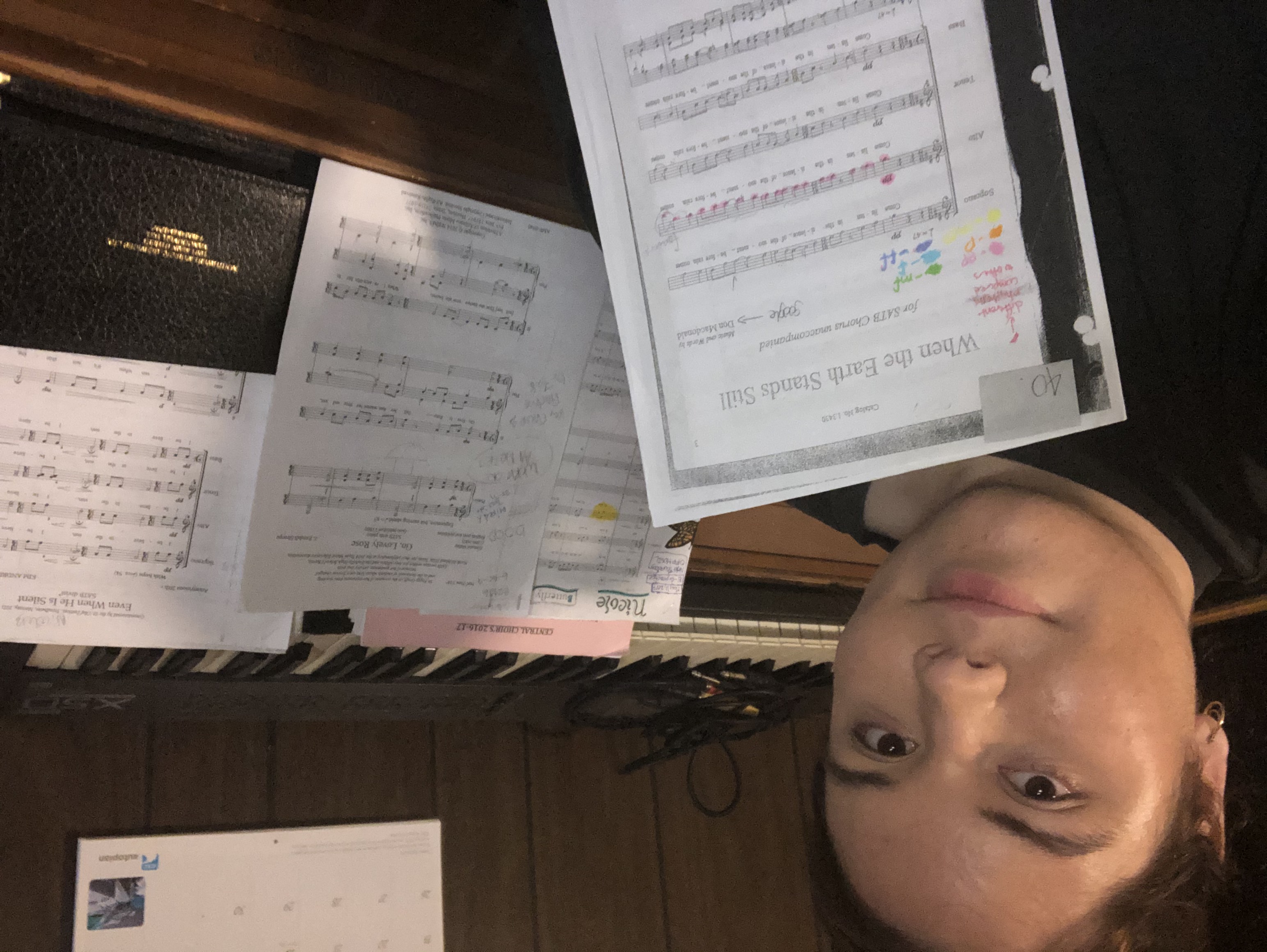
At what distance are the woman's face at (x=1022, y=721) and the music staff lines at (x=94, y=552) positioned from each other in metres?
0.52

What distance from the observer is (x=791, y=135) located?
514 mm

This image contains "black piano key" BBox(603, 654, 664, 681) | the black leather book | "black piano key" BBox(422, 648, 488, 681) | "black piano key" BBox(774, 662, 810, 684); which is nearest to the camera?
the black leather book

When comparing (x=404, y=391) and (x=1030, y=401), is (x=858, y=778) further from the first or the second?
(x=404, y=391)

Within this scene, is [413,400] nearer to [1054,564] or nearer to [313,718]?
[1054,564]

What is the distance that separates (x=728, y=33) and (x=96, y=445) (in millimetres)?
494

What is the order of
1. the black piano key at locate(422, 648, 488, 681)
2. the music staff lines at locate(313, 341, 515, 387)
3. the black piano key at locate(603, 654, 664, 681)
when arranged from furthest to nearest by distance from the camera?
1. the black piano key at locate(603, 654, 664, 681)
2. the black piano key at locate(422, 648, 488, 681)
3. the music staff lines at locate(313, 341, 515, 387)

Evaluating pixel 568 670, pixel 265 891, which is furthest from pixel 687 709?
pixel 265 891

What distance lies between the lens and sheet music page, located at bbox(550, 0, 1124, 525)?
0.50 meters

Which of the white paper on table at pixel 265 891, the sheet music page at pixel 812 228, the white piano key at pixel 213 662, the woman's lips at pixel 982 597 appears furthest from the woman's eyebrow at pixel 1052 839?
the white paper on table at pixel 265 891

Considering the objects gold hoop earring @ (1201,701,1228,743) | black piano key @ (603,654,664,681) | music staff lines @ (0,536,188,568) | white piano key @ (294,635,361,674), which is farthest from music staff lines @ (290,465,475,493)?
gold hoop earring @ (1201,701,1228,743)

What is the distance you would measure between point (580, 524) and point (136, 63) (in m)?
0.45

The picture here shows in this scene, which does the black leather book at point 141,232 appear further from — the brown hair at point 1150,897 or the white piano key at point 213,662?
the brown hair at point 1150,897

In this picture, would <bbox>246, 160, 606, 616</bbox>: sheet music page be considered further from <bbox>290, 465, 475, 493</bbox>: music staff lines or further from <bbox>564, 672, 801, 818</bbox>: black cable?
<bbox>564, 672, 801, 818</bbox>: black cable

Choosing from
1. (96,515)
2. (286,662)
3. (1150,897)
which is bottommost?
(1150,897)
